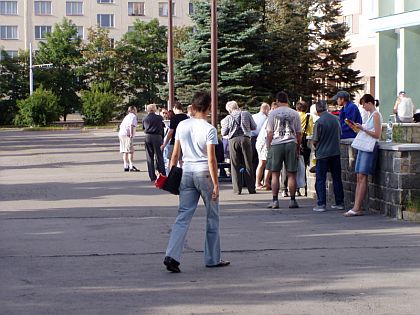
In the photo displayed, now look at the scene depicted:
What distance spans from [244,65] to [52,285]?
33.3 metres

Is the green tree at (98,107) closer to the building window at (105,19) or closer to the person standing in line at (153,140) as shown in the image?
the building window at (105,19)

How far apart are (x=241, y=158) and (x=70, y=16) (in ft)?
298

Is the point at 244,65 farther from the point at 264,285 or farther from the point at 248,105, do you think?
the point at 264,285

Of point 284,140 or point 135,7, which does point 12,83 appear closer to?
point 135,7

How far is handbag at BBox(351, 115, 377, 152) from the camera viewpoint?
46.8 ft

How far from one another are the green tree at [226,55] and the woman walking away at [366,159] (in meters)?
26.7

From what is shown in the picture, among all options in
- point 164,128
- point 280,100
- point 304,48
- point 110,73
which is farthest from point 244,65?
point 110,73

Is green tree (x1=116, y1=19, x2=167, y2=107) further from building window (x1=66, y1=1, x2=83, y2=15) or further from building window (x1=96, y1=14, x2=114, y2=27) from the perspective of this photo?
building window (x1=66, y1=1, x2=83, y2=15)

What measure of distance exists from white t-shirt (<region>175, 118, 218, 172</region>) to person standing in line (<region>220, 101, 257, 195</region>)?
8.59 meters

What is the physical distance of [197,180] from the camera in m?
9.77

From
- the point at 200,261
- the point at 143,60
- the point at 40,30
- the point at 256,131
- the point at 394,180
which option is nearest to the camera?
the point at 200,261

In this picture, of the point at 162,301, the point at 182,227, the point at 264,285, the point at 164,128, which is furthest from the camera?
the point at 164,128

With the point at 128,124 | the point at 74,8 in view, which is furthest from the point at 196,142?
the point at 74,8

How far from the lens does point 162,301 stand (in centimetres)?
834
